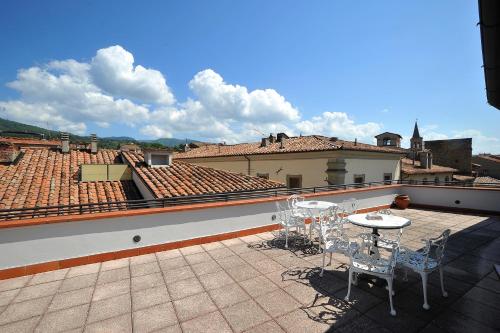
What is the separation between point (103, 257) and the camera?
5438mm

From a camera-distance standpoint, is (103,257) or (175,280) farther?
(103,257)

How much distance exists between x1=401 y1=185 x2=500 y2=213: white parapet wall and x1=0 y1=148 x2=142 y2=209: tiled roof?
524 inches

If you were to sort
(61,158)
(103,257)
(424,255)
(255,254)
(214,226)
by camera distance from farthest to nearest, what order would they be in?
(61,158)
(214,226)
(255,254)
(103,257)
(424,255)

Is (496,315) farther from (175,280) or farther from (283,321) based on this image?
(175,280)

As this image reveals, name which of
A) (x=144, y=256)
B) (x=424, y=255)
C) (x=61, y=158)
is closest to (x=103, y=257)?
(x=144, y=256)

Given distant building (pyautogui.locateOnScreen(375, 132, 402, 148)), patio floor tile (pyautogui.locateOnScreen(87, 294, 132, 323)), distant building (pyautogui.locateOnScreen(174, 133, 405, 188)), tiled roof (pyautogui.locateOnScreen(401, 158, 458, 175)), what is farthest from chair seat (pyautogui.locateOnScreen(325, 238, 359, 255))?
distant building (pyautogui.locateOnScreen(375, 132, 402, 148))

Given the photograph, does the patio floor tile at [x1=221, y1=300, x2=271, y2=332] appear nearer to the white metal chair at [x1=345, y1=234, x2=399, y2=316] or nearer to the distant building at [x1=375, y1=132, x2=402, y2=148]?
the white metal chair at [x1=345, y1=234, x2=399, y2=316]

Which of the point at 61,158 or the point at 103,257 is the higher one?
the point at 61,158

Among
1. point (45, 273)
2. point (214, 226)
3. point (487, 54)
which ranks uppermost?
point (487, 54)

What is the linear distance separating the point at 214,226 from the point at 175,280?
7.55ft

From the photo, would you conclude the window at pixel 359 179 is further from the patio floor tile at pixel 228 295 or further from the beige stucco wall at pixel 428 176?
the beige stucco wall at pixel 428 176

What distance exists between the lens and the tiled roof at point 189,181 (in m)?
9.23

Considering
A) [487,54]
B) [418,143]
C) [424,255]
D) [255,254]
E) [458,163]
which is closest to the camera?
Answer: [487,54]

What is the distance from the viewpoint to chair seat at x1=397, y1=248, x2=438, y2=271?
3.88m
